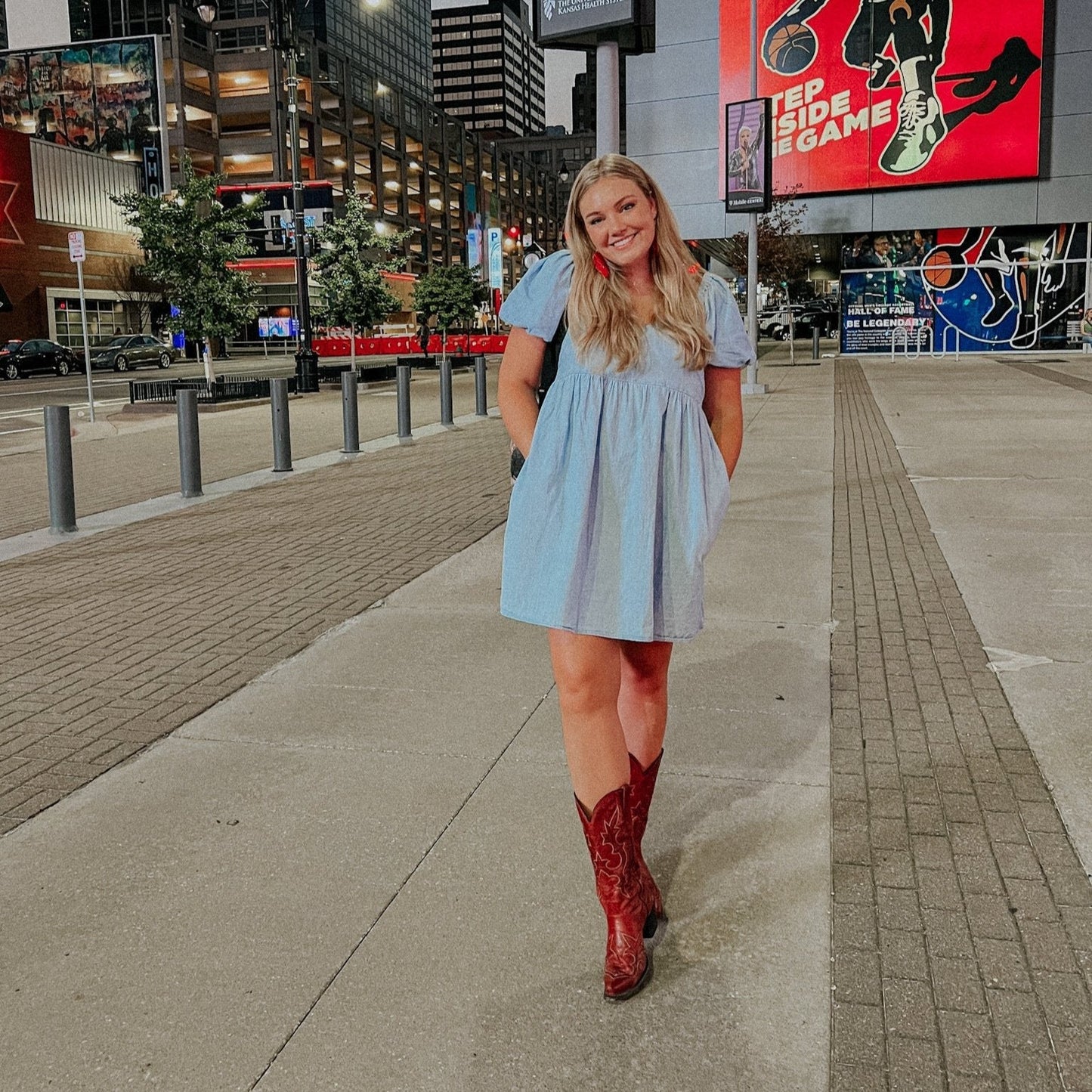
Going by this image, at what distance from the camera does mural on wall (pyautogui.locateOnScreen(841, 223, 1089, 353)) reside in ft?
122

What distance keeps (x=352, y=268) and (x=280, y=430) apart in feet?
66.5

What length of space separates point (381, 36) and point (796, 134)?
378 feet

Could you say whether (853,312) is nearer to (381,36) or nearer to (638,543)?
(638,543)

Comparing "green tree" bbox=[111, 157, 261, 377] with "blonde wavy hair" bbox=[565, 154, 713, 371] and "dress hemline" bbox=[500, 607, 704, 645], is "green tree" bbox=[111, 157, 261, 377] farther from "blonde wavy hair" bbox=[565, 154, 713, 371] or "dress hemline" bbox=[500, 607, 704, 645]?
"dress hemline" bbox=[500, 607, 704, 645]

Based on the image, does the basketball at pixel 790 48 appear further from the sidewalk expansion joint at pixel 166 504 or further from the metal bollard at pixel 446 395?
the sidewalk expansion joint at pixel 166 504

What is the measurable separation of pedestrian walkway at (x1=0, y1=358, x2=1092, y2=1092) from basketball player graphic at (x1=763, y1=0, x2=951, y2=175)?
32221mm

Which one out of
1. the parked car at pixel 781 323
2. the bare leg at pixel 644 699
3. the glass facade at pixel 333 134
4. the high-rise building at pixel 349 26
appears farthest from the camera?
the high-rise building at pixel 349 26

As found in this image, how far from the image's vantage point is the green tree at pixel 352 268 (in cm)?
3134

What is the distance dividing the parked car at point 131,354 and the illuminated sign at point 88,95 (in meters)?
16.9

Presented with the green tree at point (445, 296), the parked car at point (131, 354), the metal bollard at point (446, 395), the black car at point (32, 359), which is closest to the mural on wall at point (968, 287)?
the green tree at point (445, 296)

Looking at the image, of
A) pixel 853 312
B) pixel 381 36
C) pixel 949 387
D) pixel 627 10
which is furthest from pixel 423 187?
pixel 627 10

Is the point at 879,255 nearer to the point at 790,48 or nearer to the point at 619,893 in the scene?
the point at 790,48

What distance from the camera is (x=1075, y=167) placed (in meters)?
35.0

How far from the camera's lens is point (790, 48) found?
119 ft
